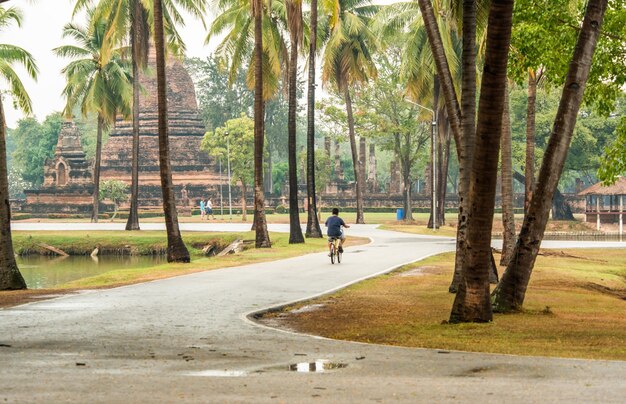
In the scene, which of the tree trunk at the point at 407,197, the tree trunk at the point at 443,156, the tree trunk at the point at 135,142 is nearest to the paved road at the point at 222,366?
the tree trunk at the point at 135,142

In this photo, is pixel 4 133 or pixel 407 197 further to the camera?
pixel 407 197

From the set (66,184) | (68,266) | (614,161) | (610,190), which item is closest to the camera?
(614,161)

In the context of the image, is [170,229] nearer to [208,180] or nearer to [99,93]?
[99,93]

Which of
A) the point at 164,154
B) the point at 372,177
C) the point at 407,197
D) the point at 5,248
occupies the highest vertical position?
the point at 372,177

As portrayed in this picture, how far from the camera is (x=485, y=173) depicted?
14.3 m

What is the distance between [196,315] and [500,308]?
15.5ft

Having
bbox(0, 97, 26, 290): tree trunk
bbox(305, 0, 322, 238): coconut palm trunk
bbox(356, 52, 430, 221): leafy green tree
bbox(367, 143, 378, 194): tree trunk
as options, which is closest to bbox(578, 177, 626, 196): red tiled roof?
bbox(356, 52, 430, 221): leafy green tree

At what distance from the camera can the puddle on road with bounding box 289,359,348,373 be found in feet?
34.3

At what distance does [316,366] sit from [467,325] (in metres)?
4.26

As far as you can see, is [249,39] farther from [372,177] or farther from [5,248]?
[372,177]

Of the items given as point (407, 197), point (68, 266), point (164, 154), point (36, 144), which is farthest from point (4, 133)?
point (36, 144)

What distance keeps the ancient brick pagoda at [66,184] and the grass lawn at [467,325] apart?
205 ft

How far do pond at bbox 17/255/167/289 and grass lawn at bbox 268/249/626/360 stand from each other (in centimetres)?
1253

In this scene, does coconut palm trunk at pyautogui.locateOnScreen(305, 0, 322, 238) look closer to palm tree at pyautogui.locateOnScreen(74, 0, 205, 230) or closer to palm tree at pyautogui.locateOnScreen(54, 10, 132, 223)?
palm tree at pyautogui.locateOnScreen(74, 0, 205, 230)
